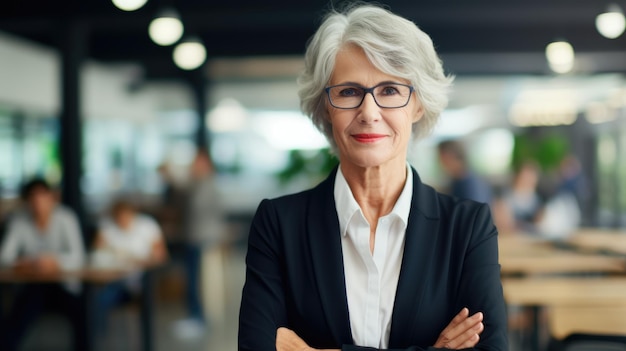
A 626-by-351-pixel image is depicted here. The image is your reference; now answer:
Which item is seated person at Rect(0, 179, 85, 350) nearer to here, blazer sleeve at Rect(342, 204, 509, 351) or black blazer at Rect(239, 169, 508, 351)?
black blazer at Rect(239, 169, 508, 351)

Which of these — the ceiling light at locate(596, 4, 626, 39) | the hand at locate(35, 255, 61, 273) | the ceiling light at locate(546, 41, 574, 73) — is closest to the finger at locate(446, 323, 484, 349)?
the hand at locate(35, 255, 61, 273)

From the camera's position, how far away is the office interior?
7.69 metres

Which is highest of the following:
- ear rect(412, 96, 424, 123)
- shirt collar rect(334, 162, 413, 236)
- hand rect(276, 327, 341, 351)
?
ear rect(412, 96, 424, 123)

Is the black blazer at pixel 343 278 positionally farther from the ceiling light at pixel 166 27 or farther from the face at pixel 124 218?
the ceiling light at pixel 166 27

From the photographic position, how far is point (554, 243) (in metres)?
6.78

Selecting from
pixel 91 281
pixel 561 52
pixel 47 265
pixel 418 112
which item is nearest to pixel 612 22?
pixel 561 52

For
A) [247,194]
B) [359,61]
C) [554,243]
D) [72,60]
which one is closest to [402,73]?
[359,61]

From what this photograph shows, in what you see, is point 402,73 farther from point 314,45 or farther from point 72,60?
point 72,60

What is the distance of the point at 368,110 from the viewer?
1.68m

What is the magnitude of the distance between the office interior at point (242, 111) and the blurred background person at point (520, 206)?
40 cm

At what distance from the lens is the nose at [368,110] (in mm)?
1673

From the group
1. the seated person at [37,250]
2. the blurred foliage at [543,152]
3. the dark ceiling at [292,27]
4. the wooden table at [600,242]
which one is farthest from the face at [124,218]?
the blurred foliage at [543,152]

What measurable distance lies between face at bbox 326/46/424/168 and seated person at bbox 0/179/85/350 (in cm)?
453

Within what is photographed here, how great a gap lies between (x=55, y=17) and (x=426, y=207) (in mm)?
7021
